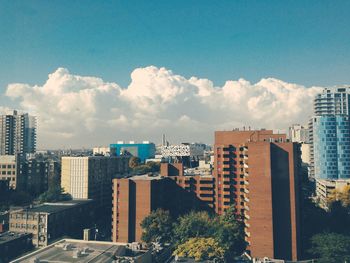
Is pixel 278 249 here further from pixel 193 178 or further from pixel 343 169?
pixel 343 169

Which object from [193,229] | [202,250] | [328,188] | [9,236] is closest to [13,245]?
[9,236]

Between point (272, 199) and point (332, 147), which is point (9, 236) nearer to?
point (272, 199)

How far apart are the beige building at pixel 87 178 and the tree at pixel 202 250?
60.6 metres

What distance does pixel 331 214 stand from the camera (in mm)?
87812

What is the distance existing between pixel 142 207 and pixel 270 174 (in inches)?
1332

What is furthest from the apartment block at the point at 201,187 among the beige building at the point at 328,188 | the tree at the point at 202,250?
the beige building at the point at 328,188

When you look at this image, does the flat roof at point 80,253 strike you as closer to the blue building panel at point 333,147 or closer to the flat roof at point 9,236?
the flat roof at point 9,236

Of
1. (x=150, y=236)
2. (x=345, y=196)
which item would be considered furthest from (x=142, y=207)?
(x=345, y=196)

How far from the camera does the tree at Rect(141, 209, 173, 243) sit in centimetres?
7188

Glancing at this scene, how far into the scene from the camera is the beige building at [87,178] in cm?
11012

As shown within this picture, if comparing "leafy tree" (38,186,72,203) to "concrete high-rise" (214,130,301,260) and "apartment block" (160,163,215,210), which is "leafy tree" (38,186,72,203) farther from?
"concrete high-rise" (214,130,301,260)

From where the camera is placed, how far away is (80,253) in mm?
47000

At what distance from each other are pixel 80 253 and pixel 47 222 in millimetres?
35755

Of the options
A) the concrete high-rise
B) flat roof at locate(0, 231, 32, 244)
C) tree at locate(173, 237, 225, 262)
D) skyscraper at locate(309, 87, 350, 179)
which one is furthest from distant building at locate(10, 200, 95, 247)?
skyscraper at locate(309, 87, 350, 179)
